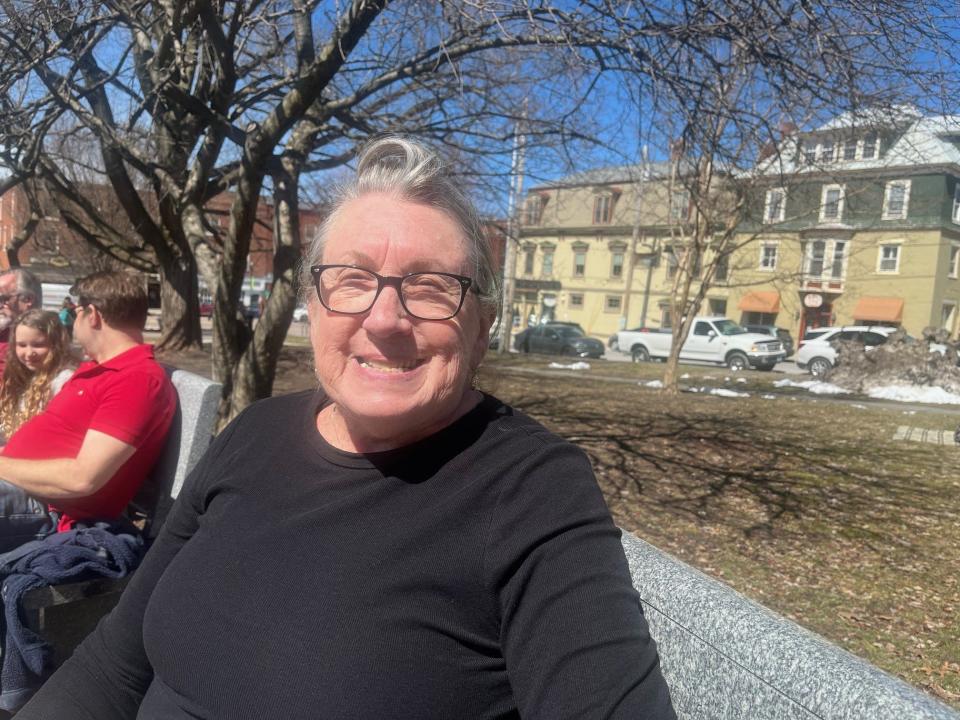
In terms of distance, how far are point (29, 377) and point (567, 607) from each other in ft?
11.5

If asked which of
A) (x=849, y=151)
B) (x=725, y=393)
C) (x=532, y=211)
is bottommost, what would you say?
(x=725, y=393)

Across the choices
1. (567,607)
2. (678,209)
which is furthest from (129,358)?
(678,209)

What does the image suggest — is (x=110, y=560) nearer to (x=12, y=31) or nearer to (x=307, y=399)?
(x=307, y=399)

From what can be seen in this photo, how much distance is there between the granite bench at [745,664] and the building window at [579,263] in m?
45.0

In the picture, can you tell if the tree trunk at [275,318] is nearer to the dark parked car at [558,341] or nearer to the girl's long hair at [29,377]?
the girl's long hair at [29,377]

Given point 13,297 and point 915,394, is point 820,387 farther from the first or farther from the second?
point 13,297

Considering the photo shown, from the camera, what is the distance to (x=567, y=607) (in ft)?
3.92

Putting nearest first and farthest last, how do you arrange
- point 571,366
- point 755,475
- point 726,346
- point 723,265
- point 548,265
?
point 755,475, point 571,366, point 723,265, point 726,346, point 548,265

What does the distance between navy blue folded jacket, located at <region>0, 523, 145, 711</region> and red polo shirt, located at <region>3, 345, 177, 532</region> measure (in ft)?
0.36

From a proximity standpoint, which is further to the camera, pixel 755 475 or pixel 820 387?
pixel 820 387

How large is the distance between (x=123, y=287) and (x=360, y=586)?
7.28 ft

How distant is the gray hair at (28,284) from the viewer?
4.96 m

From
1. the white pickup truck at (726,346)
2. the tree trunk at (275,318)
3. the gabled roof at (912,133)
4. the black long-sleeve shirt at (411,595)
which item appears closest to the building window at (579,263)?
the white pickup truck at (726,346)

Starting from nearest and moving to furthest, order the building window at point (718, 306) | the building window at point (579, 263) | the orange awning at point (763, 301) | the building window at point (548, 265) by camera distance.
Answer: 1. the orange awning at point (763, 301)
2. the building window at point (718, 306)
3. the building window at point (579, 263)
4. the building window at point (548, 265)
